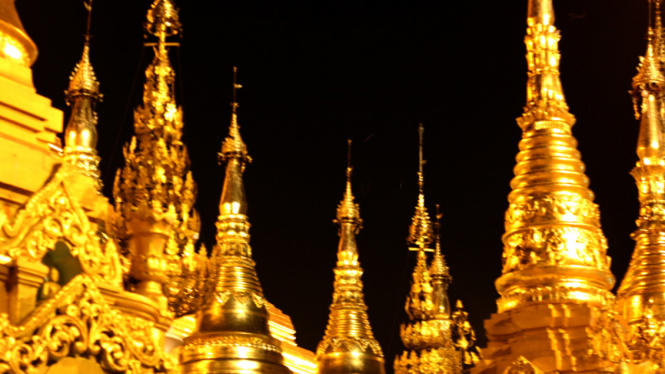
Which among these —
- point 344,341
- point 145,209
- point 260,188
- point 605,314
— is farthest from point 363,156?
point 145,209

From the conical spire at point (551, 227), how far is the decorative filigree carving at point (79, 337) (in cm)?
674

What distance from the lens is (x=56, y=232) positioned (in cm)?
447

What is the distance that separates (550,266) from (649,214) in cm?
179

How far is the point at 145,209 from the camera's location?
21.1ft

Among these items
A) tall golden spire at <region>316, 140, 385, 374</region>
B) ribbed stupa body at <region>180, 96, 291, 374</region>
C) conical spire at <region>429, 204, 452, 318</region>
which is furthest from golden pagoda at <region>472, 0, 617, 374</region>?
conical spire at <region>429, 204, 452, 318</region>

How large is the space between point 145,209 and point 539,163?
5.84 meters

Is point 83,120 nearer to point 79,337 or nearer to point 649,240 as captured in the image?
point 649,240

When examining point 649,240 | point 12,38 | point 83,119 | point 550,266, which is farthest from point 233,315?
point 12,38

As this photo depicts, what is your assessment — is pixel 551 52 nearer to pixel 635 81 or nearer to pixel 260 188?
pixel 635 81

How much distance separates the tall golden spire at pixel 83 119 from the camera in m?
9.66

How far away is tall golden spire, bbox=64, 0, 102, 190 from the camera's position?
9665 millimetres

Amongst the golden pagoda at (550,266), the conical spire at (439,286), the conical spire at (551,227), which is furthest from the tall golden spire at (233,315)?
the conical spire at (439,286)

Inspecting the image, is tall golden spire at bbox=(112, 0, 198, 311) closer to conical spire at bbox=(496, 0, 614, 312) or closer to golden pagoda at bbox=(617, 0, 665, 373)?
conical spire at bbox=(496, 0, 614, 312)

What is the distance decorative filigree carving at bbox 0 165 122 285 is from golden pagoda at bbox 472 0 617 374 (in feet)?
20.2
